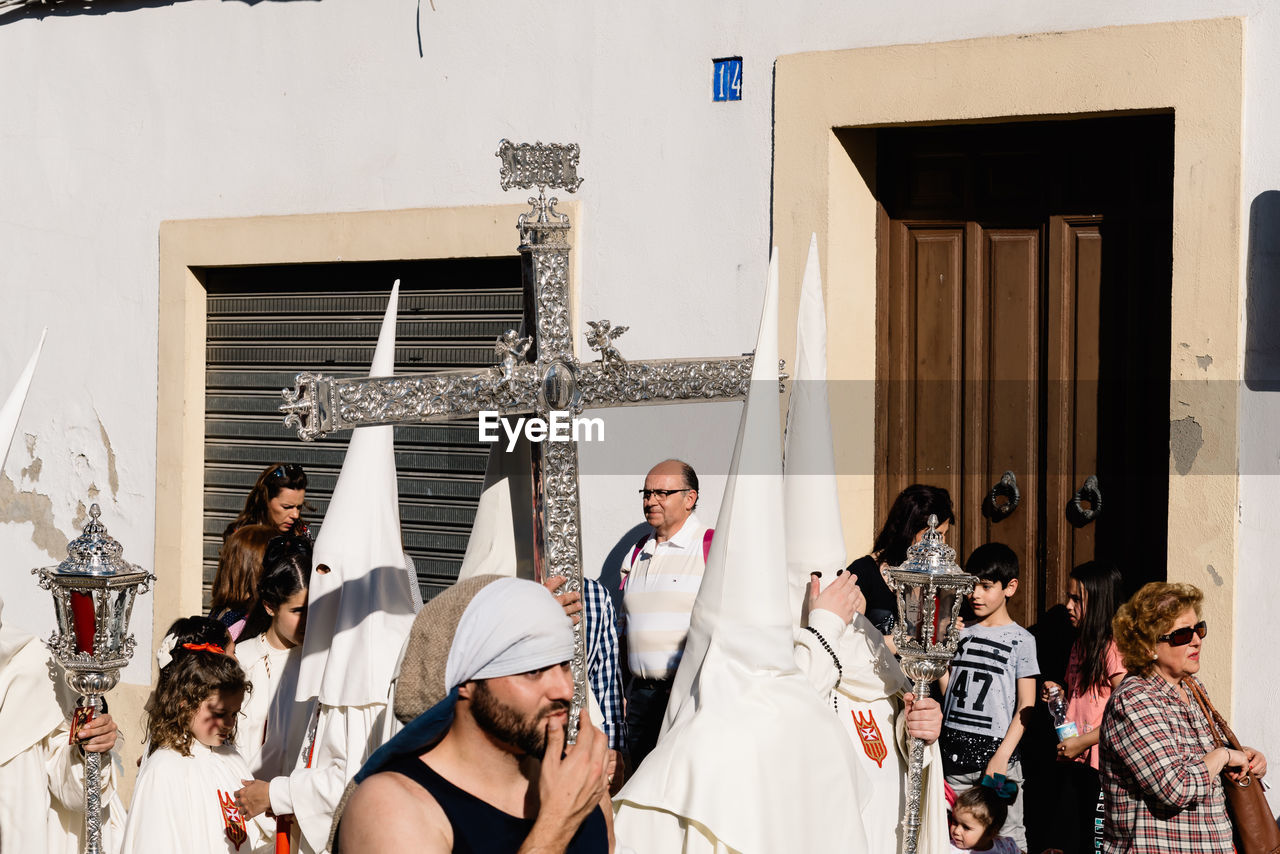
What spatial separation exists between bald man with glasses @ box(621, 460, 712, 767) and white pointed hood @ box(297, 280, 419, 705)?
109cm

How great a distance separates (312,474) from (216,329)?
3.03 feet

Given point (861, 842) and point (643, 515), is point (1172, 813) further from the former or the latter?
point (643, 515)

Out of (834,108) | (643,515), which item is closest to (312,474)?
(643,515)

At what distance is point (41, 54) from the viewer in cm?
830

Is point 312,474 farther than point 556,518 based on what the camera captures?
Yes

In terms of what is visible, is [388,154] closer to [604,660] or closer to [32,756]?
[604,660]

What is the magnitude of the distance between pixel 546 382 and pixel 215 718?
4.50 ft

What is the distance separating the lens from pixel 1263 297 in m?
5.57

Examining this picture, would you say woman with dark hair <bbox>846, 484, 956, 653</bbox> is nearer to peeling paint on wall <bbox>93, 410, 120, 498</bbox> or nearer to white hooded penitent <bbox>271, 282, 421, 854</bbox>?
white hooded penitent <bbox>271, 282, 421, 854</bbox>

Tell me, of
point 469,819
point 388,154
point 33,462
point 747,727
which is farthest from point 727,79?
point 469,819

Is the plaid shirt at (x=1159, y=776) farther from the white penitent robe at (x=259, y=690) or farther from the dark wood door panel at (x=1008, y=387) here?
the white penitent robe at (x=259, y=690)

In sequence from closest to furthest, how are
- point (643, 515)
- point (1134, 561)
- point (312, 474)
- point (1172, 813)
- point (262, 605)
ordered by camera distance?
1. point (1172, 813)
2. point (262, 605)
3. point (1134, 561)
4. point (643, 515)
5. point (312, 474)

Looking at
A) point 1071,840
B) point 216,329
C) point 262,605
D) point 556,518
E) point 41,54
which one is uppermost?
point 41,54

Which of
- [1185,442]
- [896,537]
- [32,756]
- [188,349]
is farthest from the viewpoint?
[188,349]
